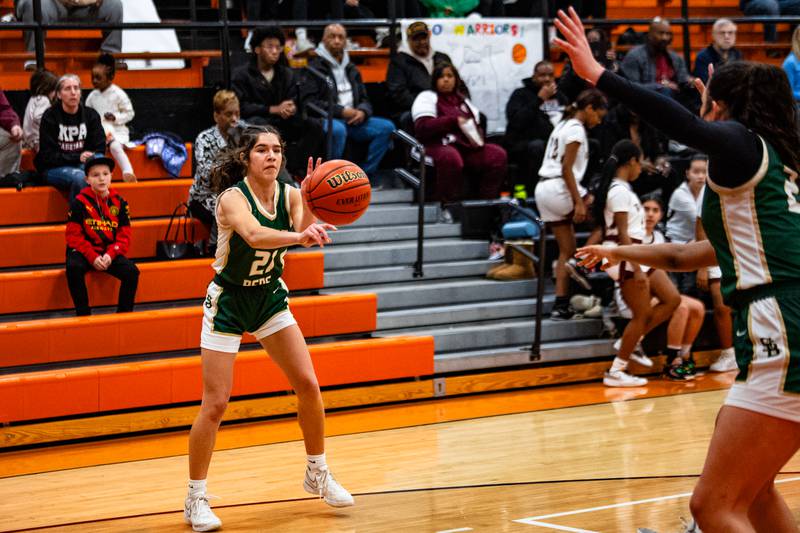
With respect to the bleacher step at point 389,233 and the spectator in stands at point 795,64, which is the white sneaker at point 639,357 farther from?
the spectator in stands at point 795,64

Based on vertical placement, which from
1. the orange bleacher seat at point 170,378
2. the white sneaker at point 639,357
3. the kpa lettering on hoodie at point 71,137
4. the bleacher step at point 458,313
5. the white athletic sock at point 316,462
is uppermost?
the kpa lettering on hoodie at point 71,137

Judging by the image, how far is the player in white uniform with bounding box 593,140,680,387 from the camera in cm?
764

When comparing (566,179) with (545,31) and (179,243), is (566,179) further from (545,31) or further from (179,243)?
(179,243)

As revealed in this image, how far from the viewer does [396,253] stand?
27.8 ft

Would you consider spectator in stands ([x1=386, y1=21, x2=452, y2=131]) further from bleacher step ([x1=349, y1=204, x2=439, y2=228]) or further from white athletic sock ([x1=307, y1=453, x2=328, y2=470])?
white athletic sock ([x1=307, y1=453, x2=328, y2=470])

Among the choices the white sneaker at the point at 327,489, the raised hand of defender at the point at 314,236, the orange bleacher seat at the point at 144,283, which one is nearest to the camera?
the raised hand of defender at the point at 314,236

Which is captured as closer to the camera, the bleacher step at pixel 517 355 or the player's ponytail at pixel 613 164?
the bleacher step at pixel 517 355

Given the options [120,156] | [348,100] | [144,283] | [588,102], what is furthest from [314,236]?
[348,100]

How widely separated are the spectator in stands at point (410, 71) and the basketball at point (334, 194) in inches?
170

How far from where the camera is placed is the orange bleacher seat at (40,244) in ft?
24.5

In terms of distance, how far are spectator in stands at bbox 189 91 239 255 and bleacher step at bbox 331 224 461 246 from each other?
115 cm

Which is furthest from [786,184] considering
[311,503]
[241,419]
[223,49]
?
[223,49]

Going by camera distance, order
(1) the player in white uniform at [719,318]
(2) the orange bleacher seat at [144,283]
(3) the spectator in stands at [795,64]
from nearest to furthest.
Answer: (2) the orange bleacher seat at [144,283] → (1) the player in white uniform at [719,318] → (3) the spectator in stands at [795,64]

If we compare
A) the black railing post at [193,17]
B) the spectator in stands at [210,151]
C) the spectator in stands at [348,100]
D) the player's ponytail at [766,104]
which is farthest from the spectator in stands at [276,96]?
the player's ponytail at [766,104]
